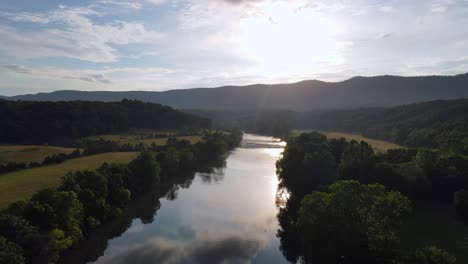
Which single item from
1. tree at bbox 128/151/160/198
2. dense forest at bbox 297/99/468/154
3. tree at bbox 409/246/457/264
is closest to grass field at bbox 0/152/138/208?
tree at bbox 128/151/160/198

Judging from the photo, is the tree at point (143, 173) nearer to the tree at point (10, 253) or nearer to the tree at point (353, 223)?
the tree at point (10, 253)

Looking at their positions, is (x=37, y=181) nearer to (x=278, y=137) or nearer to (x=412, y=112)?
(x=412, y=112)

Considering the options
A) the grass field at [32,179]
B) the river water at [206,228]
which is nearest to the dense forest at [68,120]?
the grass field at [32,179]

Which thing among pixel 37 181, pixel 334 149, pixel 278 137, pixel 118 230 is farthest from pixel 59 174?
pixel 278 137

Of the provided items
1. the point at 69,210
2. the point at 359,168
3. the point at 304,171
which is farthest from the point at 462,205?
the point at 69,210

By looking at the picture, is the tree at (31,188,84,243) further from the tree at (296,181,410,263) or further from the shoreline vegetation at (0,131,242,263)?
the tree at (296,181,410,263)

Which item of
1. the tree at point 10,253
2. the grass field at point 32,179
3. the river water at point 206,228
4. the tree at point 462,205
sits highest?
the grass field at point 32,179

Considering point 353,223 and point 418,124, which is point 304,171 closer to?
point 353,223

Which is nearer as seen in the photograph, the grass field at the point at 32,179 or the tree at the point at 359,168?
the grass field at the point at 32,179
